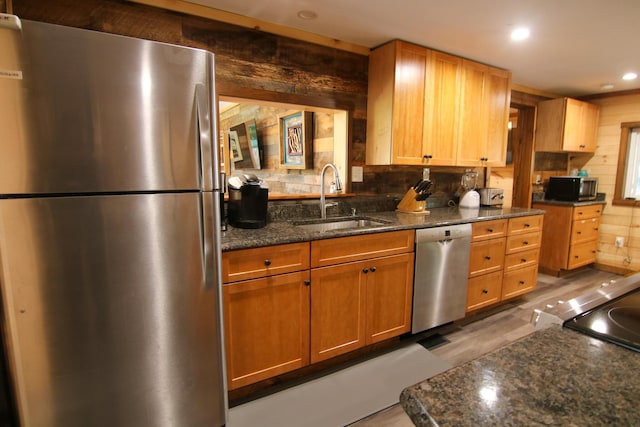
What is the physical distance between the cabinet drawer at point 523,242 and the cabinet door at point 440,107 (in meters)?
0.93

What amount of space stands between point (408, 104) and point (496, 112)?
1172 mm

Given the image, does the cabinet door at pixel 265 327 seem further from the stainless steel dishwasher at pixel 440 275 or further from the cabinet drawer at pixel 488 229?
the cabinet drawer at pixel 488 229

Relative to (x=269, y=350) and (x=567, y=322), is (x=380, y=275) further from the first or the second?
(x=567, y=322)

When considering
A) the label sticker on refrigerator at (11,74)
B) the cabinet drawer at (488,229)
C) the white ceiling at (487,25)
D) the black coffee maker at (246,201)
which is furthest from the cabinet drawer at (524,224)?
the label sticker on refrigerator at (11,74)

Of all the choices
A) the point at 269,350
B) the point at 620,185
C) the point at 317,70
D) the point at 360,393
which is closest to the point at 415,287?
the point at 360,393

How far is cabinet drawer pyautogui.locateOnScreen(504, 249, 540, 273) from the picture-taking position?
295cm

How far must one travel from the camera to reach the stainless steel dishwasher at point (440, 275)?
2.33 m

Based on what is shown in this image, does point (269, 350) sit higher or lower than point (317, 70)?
lower

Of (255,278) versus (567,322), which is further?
(255,278)

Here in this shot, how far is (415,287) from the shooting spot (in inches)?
91.5

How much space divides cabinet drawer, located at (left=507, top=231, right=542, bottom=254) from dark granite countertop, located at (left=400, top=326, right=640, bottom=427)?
2470mm

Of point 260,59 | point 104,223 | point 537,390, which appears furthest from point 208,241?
point 260,59

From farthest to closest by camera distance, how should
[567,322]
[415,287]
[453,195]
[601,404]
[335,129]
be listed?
[453,195] → [335,129] → [415,287] → [567,322] → [601,404]

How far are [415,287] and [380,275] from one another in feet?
1.15
